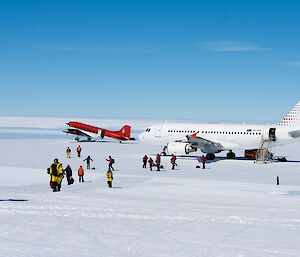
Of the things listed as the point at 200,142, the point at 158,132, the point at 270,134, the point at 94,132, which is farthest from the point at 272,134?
the point at 94,132

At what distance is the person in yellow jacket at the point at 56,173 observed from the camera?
77.3 feet

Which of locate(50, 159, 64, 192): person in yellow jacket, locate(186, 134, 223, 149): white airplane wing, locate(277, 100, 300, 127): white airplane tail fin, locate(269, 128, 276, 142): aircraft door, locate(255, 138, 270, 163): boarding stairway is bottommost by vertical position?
locate(50, 159, 64, 192): person in yellow jacket

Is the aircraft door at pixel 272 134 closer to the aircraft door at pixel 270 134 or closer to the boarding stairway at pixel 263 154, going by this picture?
A: the aircraft door at pixel 270 134

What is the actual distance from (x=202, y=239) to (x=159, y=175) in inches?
772

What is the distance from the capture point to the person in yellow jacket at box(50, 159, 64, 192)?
77.3 ft

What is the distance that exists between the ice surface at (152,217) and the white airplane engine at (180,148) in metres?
14.7

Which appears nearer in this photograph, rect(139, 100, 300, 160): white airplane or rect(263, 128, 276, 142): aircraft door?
rect(263, 128, 276, 142): aircraft door

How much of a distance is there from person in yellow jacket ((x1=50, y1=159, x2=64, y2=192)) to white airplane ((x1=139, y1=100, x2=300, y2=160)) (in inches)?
952

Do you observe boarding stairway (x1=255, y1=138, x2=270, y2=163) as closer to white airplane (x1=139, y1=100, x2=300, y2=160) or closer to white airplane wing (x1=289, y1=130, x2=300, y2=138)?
white airplane (x1=139, y1=100, x2=300, y2=160)

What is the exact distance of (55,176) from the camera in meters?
24.0

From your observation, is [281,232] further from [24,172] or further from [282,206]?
[24,172]

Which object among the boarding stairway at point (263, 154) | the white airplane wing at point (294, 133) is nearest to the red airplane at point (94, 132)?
the boarding stairway at point (263, 154)

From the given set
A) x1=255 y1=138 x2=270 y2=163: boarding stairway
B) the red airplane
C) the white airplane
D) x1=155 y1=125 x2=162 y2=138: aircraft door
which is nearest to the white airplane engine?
the white airplane

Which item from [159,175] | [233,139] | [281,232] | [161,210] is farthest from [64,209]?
[233,139]
